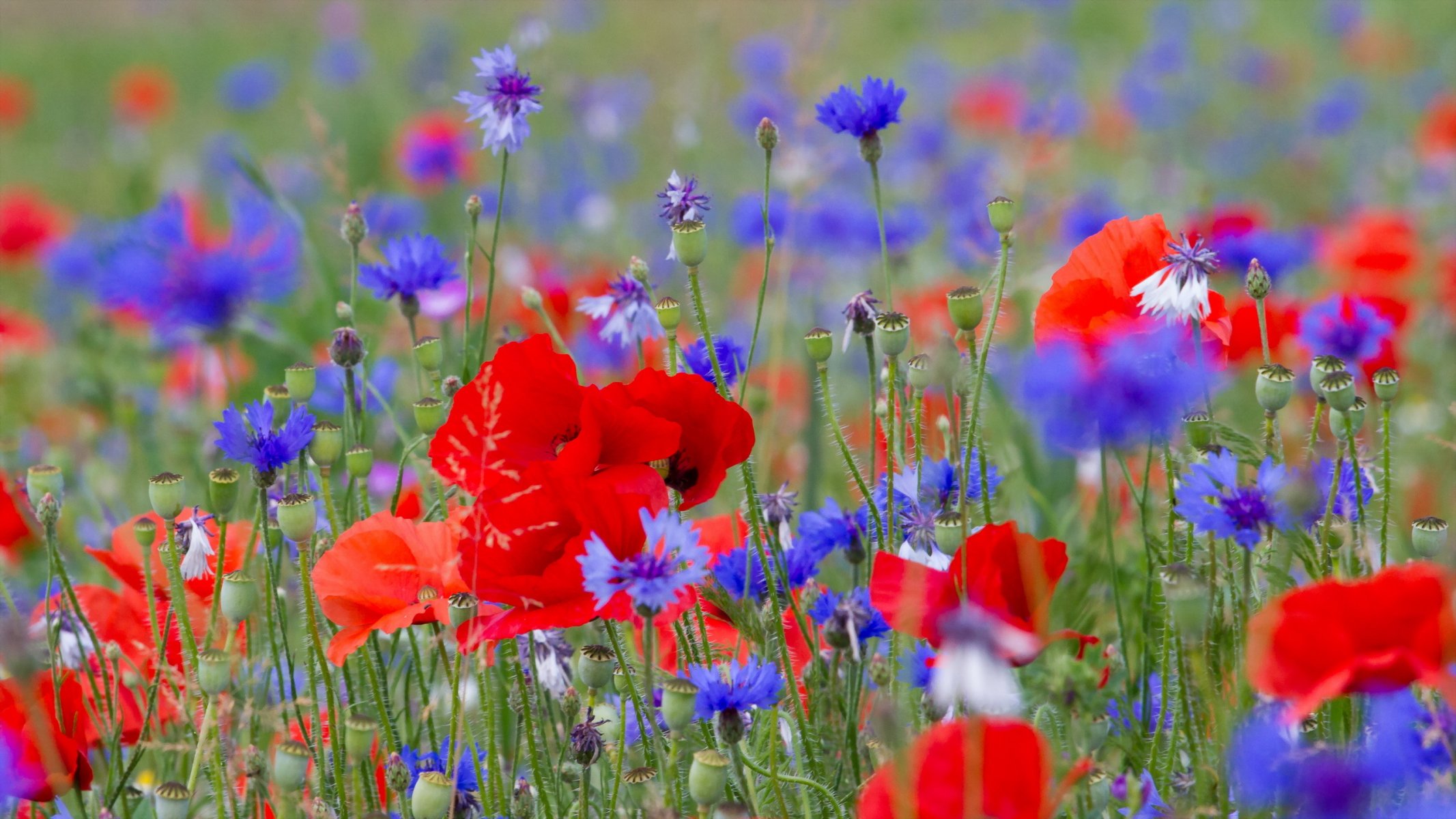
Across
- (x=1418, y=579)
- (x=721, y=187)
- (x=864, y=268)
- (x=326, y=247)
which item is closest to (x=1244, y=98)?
(x=721, y=187)

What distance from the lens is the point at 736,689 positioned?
2.73 feet

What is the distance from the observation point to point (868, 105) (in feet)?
3.34

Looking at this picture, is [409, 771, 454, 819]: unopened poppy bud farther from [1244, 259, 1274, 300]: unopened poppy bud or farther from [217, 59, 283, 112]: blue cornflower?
[217, 59, 283, 112]: blue cornflower

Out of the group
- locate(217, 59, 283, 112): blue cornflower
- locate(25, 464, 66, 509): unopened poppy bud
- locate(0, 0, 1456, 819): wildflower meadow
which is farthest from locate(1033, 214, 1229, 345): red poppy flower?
locate(217, 59, 283, 112): blue cornflower

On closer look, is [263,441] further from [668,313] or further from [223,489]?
[668,313]

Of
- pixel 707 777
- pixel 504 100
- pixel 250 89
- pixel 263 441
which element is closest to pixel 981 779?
pixel 707 777

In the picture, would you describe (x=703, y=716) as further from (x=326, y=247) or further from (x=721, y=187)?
(x=721, y=187)

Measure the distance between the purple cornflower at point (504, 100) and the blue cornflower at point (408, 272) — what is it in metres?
0.14

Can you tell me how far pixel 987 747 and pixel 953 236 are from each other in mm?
1884

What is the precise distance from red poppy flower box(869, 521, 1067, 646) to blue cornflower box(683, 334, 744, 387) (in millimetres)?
291

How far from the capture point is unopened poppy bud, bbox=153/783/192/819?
82 centimetres

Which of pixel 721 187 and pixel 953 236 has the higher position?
pixel 721 187

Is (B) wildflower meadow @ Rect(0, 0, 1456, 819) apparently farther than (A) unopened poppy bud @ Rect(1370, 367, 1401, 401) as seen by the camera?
No

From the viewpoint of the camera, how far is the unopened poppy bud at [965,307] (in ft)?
2.88
